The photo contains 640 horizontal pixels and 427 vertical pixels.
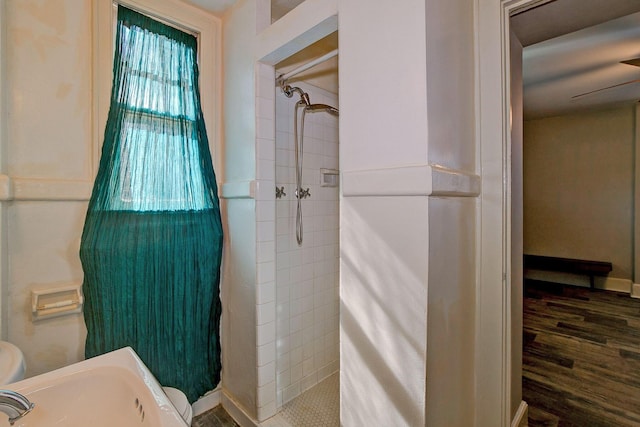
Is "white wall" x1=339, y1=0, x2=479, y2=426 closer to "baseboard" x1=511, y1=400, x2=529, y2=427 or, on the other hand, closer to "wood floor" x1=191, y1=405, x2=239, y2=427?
"baseboard" x1=511, y1=400, x2=529, y2=427

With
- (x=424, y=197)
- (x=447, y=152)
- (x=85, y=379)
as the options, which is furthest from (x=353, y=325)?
(x=85, y=379)

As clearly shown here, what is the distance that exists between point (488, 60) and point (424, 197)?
0.80 m

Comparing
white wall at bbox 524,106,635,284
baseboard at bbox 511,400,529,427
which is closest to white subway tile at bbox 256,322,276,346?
baseboard at bbox 511,400,529,427

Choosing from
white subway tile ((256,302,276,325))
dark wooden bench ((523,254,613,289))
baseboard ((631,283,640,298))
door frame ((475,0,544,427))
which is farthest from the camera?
dark wooden bench ((523,254,613,289))

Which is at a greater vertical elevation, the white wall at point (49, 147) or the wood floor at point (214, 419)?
the white wall at point (49, 147)

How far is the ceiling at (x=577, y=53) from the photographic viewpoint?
1241mm

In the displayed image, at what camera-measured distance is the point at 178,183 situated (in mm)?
1768

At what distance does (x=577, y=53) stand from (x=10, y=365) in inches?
163

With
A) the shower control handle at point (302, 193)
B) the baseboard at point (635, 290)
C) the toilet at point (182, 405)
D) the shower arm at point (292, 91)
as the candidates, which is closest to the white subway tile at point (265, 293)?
the toilet at point (182, 405)

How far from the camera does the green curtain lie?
1.52 meters

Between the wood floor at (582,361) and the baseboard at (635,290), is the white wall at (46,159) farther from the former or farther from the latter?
the baseboard at (635,290)

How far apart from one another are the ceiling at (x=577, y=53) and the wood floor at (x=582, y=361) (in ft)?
7.26

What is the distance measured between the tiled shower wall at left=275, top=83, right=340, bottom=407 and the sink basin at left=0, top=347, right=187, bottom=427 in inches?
46.7

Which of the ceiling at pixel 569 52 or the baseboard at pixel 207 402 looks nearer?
the ceiling at pixel 569 52
